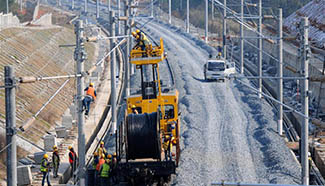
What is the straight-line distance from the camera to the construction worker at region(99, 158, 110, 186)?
24.2 metres

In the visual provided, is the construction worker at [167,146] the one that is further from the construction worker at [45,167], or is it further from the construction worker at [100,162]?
the construction worker at [45,167]

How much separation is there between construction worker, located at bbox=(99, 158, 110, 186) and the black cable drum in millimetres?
937

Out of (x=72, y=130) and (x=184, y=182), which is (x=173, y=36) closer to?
(x=72, y=130)

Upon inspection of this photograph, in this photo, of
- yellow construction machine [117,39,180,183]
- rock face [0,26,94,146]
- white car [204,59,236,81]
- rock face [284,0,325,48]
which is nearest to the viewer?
yellow construction machine [117,39,180,183]

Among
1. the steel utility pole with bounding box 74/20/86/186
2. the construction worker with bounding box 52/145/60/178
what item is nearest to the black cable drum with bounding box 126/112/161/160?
the steel utility pole with bounding box 74/20/86/186

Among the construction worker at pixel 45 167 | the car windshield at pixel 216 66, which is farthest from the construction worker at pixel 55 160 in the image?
the car windshield at pixel 216 66

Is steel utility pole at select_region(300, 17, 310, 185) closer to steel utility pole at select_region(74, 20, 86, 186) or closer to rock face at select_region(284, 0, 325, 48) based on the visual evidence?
steel utility pole at select_region(74, 20, 86, 186)

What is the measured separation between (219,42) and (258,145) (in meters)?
50.3

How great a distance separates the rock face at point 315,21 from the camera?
6072 centimetres

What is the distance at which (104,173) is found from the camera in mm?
24219

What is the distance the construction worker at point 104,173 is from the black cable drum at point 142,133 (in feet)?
3.08

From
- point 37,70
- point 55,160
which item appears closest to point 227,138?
point 55,160

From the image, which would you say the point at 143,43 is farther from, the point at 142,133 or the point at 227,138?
the point at 227,138

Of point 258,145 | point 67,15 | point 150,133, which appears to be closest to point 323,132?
point 258,145
